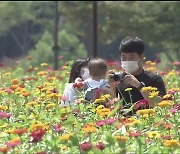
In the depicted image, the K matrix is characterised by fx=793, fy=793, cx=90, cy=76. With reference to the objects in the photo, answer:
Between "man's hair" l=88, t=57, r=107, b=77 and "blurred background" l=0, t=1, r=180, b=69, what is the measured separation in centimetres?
1061

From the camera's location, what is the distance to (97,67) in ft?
20.6

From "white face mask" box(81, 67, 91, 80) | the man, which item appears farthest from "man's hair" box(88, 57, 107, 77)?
"white face mask" box(81, 67, 91, 80)

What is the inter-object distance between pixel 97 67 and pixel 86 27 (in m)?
39.6

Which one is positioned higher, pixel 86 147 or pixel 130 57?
pixel 130 57

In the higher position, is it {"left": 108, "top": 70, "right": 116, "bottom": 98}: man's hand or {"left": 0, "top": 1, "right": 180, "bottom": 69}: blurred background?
{"left": 108, "top": 70, "right": 116, "bottom": 98}: man's hand

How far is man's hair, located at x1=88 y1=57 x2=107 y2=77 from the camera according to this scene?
Answer: 20.5ft

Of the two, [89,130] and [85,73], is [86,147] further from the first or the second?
[85,73]

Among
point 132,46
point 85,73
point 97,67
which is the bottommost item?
point 85,73

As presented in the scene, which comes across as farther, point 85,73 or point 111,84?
point 85,73

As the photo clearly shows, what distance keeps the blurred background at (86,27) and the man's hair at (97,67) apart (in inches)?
418

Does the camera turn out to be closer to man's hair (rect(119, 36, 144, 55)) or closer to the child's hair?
man's hair (rect(119, 36, 144, 55))

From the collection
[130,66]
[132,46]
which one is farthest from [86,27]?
[130,66]

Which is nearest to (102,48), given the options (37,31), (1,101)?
(37,31)

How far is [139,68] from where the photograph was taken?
6.14 meters
